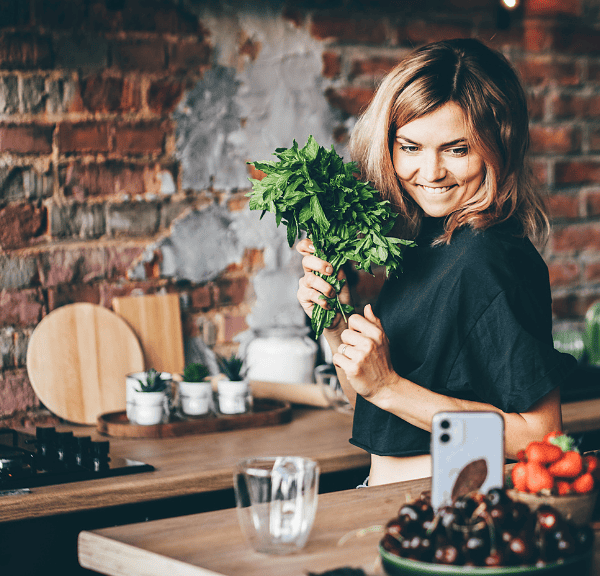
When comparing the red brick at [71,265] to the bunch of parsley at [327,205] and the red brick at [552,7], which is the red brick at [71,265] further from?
the red brick at [552,7]

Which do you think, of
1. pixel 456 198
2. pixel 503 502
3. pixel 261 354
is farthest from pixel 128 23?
pixel 503 502

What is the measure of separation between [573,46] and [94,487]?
2351 millimetres

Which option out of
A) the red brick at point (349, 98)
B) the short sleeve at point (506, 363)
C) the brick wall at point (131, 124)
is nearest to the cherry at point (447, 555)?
the short sleeve at point (506, 363)

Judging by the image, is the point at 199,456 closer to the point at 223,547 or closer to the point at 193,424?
the point at 193,424

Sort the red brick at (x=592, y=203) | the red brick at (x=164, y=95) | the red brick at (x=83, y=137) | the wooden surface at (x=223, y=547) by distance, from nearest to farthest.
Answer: the wooden surface at (x=223, y=547), the red brick at (x=83, y=137), the red brick at (x=164, y=95), the red brick at (x=592, y=203)

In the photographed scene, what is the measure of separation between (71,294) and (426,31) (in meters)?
1.43

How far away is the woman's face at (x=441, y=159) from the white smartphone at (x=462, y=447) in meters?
0.66

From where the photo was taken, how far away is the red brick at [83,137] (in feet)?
7.28

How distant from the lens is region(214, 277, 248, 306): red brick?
2475mm

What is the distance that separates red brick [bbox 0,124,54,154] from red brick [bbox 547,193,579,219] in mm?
1737

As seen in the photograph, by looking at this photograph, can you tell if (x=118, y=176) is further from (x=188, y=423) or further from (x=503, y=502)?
(x=503, y=502)

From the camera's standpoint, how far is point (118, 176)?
7.54 feet

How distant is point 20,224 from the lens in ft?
7.11

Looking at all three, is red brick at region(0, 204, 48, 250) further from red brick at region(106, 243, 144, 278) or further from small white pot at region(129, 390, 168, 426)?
small white pot at region(129, 390, 168, 426)
